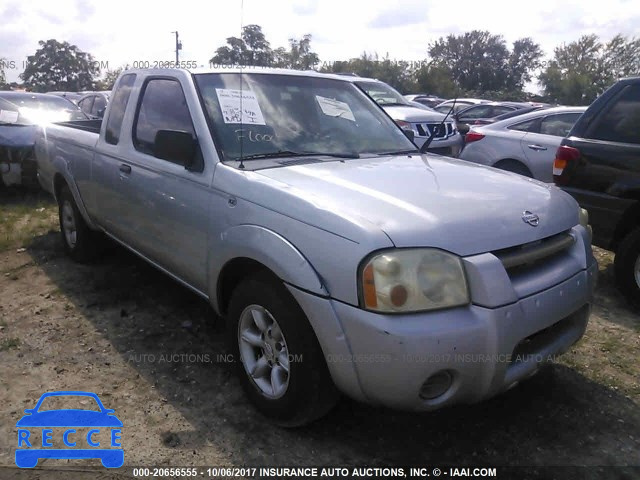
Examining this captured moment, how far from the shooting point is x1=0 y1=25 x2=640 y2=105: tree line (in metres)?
17.9

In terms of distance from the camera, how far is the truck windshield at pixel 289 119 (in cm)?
321

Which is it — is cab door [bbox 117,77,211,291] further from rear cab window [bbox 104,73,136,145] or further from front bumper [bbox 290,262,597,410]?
front bumper [bbox 290,262,597,410]

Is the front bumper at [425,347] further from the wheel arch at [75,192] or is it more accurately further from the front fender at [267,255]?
the wheel arch at [75,192]

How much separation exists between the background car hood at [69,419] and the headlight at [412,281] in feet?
5.21

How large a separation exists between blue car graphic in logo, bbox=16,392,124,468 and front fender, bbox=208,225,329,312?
0.90 m

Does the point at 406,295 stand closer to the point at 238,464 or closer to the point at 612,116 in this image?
the point at 238,464

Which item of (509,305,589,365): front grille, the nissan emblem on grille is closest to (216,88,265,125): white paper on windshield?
the nissan emblem on grille

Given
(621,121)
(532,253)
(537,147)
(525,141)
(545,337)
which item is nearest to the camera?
(532,253)

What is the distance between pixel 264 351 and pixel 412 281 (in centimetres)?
95

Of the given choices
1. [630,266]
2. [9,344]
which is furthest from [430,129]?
[9,344]

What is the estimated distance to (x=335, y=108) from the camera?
12.2 ft

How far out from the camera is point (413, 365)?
220 cm

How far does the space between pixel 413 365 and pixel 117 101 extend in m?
3.30

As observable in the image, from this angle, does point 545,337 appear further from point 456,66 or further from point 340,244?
point 456,66
